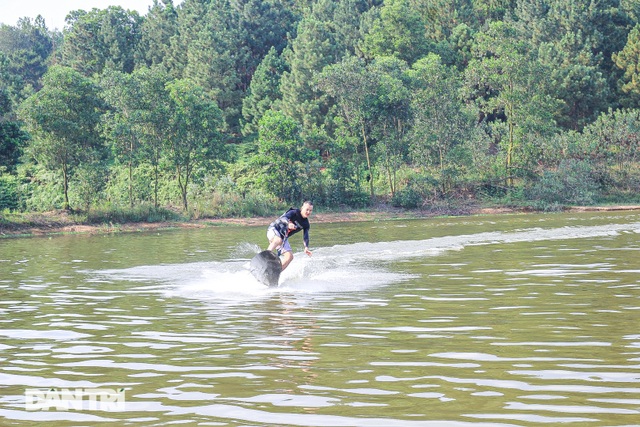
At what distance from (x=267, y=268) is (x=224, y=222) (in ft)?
95.9

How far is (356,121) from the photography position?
55.1 meters

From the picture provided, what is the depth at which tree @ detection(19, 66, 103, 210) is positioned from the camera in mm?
44438

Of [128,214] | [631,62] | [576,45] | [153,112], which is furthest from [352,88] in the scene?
[631,62]

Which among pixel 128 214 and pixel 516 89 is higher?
pixel 516 89

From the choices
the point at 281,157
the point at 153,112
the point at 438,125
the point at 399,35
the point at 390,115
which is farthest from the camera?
the point at 399,35

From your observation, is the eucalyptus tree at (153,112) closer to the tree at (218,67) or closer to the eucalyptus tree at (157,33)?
the tree at (218,67)

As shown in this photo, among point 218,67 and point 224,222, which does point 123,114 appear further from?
point 218,67

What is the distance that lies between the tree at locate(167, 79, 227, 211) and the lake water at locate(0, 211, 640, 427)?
90.2 feet

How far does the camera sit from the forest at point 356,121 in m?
47.0

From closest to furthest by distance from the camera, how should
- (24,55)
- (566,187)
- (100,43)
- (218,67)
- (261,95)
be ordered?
(566,187), (261,95), (218,67), (100,43), (24,55)

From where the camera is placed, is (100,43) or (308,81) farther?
(100,43)

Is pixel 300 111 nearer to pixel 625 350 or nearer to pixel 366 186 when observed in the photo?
pixel 366 186

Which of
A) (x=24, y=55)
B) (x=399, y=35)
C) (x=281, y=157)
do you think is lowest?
(x=281, y=157)

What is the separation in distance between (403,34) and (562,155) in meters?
23.2
